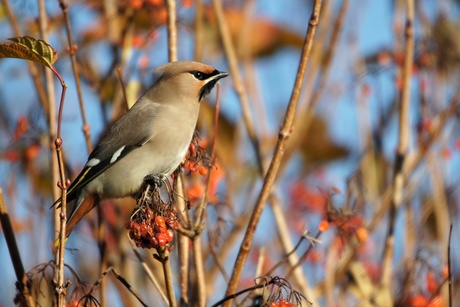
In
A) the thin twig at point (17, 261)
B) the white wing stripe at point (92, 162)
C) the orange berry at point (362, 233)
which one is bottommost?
the thin twig at point (17, 261)

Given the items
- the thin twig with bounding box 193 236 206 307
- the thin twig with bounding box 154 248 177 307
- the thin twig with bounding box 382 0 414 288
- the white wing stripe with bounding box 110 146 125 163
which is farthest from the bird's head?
the thin twig with bounding box 154 248 177 307

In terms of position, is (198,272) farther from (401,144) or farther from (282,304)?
(401,144)

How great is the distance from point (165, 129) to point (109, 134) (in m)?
0.22

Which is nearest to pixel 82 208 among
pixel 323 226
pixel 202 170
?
pixel 202 170

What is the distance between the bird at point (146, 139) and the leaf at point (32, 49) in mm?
932

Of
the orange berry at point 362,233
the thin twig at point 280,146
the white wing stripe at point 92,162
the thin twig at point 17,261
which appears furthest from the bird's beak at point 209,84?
the thin twig at point 17,261

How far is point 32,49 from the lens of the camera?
1.73m

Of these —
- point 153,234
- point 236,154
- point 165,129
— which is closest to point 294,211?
point 236,154

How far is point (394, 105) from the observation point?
379cm

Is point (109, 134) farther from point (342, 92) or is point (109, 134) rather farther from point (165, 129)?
point (342, 92)

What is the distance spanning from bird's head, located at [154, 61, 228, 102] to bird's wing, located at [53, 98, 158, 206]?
0.11 meters

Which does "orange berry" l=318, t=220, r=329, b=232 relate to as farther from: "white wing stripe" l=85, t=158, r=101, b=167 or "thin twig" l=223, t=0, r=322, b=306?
"white wing stripe" l=85, t=158, r=101, b=167

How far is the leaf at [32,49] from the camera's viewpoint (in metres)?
1.72

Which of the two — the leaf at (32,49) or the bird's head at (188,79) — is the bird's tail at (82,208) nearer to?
the bird's head at (188,79)
